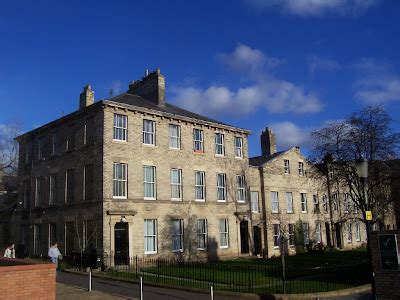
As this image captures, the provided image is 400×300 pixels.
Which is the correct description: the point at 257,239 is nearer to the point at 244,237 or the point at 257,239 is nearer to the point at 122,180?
the point at 244,237

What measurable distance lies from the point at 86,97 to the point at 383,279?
24.1 meters

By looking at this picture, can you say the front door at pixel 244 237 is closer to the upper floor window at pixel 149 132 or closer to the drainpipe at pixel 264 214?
the drainpipe at pixel 264 214

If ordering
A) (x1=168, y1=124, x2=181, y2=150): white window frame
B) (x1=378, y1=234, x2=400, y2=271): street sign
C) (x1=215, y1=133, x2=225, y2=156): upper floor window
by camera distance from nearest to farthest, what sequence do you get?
(x1=378, y1=234, x2=400, y2=271): street sign
(x1=168, y1=124, x2=181, y2=150): white window frame
(x1=215, y1=133, x2=225, y2=156): upper floor window

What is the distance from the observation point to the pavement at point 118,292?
1605cm

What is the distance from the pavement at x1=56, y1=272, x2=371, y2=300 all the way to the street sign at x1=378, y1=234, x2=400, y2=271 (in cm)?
277

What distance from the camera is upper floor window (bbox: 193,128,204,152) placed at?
33.2 metres

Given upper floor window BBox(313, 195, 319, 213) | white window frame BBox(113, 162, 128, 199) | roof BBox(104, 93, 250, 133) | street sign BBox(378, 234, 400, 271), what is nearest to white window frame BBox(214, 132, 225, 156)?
roof BBox(104, 93, 250, 133)

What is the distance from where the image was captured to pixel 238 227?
35.5 m

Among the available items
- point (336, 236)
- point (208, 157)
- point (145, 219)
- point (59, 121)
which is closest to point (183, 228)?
point (145, 219)

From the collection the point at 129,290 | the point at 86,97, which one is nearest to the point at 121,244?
the point at 129,290

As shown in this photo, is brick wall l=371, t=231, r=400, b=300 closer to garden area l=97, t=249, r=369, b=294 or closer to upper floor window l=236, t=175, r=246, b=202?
garden area l=97, t=249, r=369, b=294

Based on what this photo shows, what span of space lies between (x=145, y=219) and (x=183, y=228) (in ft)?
11.8

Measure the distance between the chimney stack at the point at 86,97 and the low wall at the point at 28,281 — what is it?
69.3 feet

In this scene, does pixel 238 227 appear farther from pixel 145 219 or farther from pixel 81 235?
pixel 81 235
